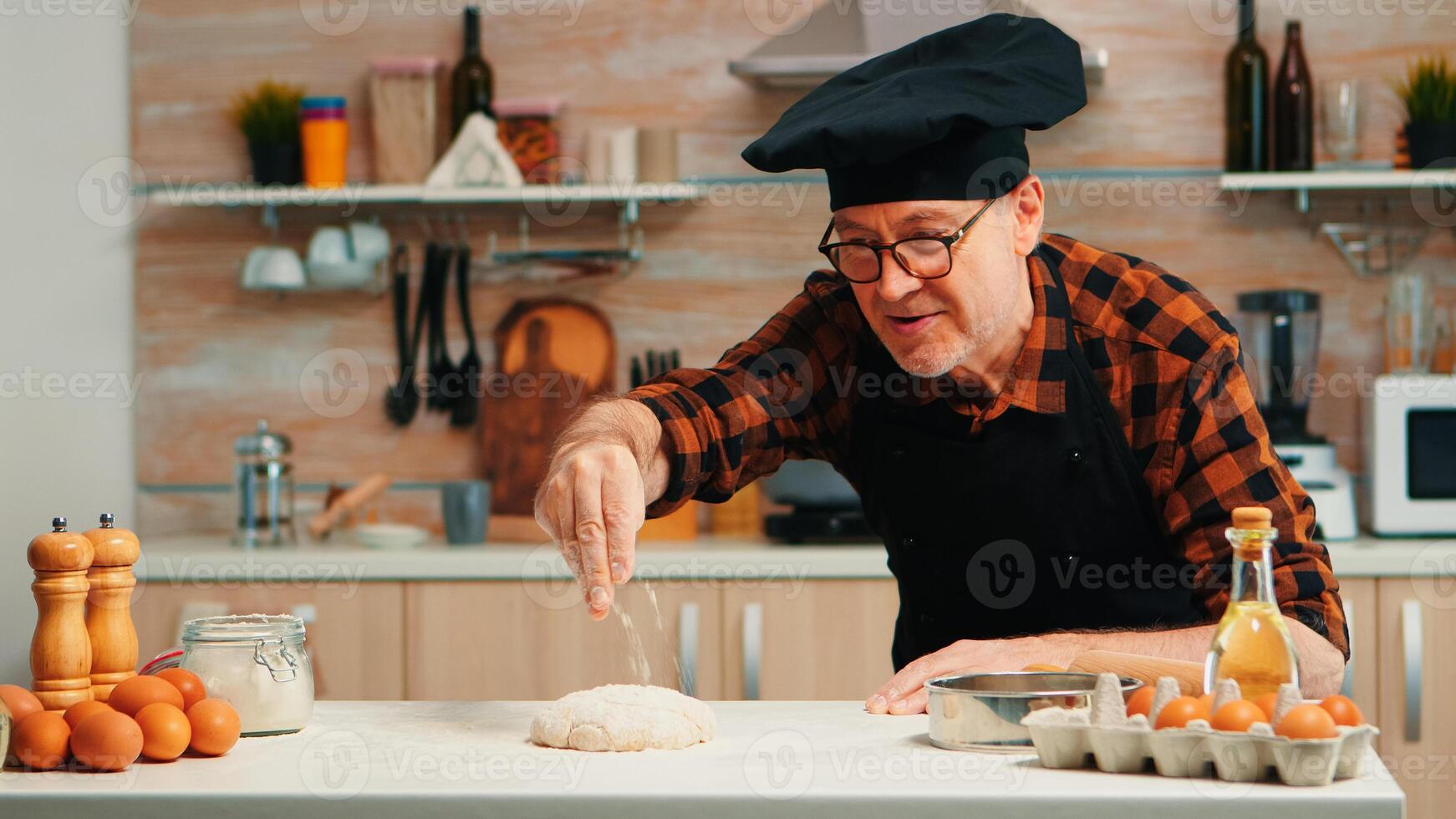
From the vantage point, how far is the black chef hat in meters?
1.43

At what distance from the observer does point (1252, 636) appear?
1091 mm

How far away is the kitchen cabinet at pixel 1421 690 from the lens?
104 inches

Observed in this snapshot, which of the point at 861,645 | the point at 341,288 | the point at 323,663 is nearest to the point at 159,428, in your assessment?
the point at 341,288

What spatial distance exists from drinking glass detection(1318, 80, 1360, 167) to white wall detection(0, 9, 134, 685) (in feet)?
8.53

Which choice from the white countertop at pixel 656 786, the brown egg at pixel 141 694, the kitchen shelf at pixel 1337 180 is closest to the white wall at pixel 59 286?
the brown egg at pixel 141 694

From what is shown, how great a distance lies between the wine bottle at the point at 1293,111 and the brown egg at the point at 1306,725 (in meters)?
2.23

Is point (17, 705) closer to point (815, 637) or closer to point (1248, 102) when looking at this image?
point (815, 637)

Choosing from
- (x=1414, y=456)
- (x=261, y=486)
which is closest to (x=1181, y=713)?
(x=1414, y=456)

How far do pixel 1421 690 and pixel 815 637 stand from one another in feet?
3.59

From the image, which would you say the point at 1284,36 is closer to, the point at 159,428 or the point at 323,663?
the point at 323,663

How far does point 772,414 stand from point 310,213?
1.92 metres

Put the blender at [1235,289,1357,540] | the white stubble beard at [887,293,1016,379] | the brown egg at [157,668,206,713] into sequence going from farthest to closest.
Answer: the blender at [1235,289,1357,540], the white stubble beard at [887,293,1016,379], the brown egg at [157,668,206,713]

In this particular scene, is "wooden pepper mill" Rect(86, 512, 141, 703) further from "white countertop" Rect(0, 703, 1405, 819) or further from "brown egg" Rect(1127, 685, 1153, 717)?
"brown egg" Rect(1127, 685, 1153, 717)

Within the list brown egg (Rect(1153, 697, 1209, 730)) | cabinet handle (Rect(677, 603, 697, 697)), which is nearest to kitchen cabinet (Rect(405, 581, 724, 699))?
cabinet handle (Rect(677, 603, 697, 697))
